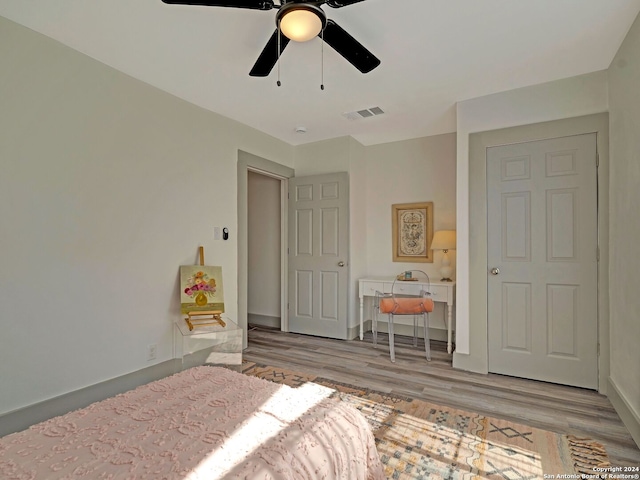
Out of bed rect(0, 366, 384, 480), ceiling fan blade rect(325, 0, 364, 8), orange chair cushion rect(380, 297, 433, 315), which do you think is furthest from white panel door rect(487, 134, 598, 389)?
bed rect(0, 366, 384, 480)

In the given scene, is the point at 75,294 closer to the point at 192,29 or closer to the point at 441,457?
the point at 192,29

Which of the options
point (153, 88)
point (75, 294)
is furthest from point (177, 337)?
point (153, 88)

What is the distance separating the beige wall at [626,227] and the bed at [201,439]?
1969 mm

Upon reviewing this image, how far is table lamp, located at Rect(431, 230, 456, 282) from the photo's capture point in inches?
157

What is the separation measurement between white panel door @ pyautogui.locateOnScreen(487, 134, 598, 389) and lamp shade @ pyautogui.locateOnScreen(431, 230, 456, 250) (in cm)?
73

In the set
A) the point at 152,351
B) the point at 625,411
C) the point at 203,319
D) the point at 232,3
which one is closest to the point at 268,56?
the point at 232,3

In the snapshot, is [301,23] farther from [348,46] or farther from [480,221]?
[480,221]

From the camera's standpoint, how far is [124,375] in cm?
276

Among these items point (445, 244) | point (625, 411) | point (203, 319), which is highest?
point (445, 244)

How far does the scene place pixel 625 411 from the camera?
7.52ft

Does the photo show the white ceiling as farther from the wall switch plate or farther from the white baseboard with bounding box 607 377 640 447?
the white baseboard with bounding box 607 377 640 447

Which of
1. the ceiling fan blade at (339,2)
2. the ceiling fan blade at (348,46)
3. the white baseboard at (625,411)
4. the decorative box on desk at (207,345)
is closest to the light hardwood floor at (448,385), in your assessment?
the white baseboard at (625,411)

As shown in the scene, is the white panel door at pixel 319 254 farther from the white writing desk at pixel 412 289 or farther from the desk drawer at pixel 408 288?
the desk drawer at pixel 408 288

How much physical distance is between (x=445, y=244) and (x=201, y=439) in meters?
A: 3.45
